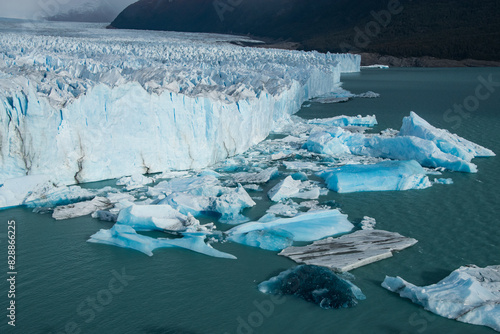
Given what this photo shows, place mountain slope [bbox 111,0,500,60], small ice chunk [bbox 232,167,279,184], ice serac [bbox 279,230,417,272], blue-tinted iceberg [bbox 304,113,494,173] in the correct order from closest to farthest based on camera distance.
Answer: ice serac [bbox 279,230,417,272] → small ice chunk [bbox 232,167,279,184] → blue-tinted iceberg [bbox 304,113,494,173] → mountain slope [bbox 111,0,500,60]

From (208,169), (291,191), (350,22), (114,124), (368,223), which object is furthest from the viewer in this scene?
(350,22)

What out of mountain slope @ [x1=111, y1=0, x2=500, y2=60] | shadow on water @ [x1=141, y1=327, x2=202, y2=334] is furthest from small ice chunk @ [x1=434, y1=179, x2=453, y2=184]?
mountain slope @ [x1=111, y1=0, x2=500, y2=60]

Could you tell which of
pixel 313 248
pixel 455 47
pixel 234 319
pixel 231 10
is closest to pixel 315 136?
pixel 313 248

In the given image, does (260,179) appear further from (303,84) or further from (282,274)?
(303,84)

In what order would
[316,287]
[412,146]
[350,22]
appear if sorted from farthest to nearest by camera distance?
[350,22], [412,146], [316,287]

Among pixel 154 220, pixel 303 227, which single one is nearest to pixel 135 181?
pixel 154 220

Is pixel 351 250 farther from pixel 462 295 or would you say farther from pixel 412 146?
pixel 412 146

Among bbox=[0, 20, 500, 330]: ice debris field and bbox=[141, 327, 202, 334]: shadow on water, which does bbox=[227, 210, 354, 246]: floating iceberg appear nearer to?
bbox=[0, 20, 500, 330]: ice debris field
